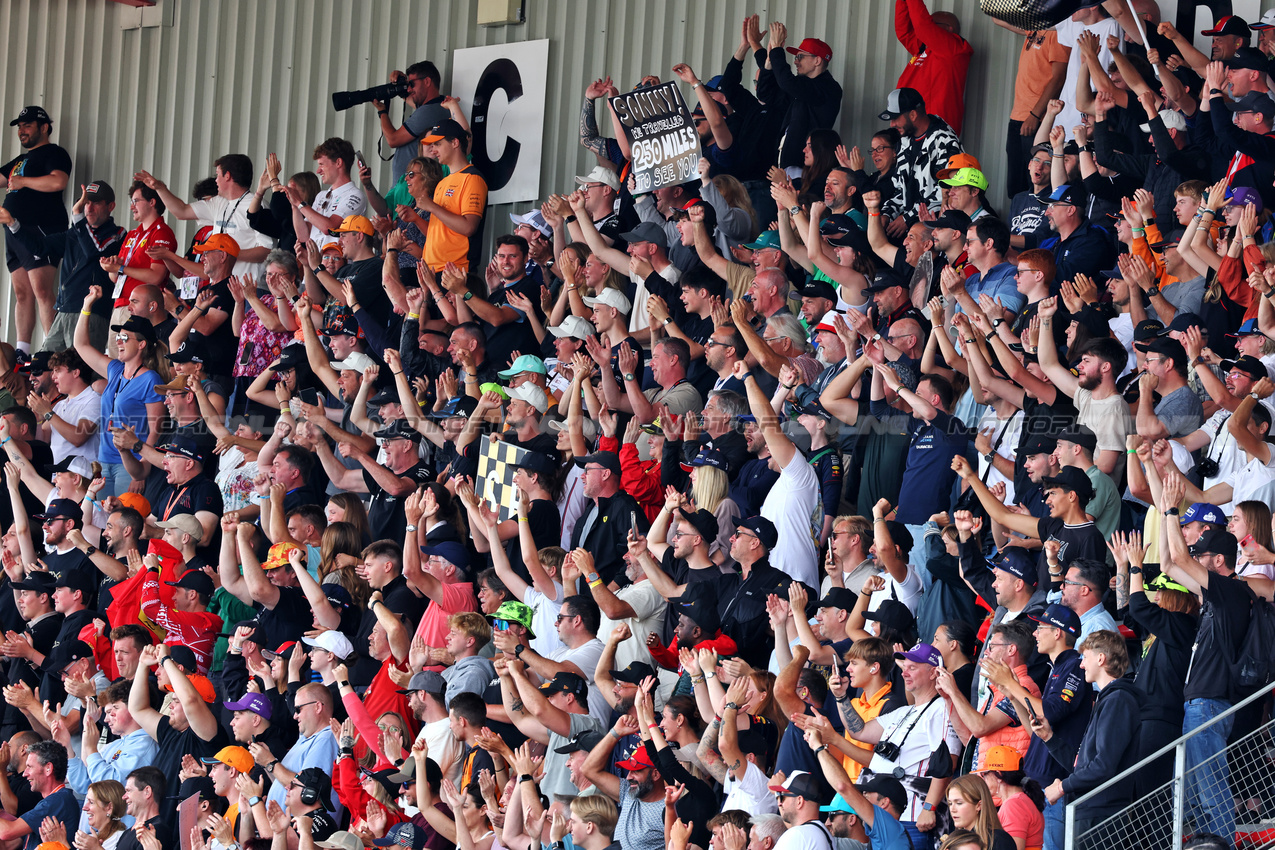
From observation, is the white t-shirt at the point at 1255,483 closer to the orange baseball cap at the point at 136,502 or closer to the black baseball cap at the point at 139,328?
the orange baseball cap at the point at 136,502

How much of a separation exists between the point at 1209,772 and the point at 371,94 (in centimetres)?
1009

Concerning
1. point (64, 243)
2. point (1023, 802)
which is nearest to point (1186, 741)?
point (1023, 802)

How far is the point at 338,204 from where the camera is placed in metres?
14.5

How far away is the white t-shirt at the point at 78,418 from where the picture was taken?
1362 centimetres

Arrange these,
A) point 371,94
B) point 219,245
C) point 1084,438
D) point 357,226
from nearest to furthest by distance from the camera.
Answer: point 1084,438
point 357,226
point 219,245
point 371,94

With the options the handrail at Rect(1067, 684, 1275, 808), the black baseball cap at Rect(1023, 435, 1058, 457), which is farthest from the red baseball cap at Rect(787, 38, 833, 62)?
the handrail at Rect(1067, 684, 1275, 808)

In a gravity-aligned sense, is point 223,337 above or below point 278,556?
above

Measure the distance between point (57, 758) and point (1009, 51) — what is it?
814 cm

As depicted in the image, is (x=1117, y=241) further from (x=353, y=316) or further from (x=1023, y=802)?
(x=353, y=316)

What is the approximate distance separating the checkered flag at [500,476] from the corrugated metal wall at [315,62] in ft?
Result: 14.3

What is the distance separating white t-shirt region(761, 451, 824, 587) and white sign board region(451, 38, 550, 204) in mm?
6297

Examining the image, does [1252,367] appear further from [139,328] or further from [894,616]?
[139,328]

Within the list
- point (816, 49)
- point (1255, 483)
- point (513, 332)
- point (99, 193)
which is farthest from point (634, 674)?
point (99, 193)

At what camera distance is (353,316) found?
13.4m
